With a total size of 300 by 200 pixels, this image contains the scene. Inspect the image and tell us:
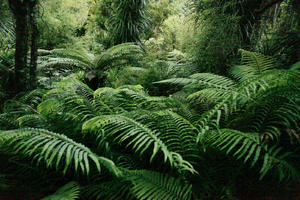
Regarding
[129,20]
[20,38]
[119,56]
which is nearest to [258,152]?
[20,38]

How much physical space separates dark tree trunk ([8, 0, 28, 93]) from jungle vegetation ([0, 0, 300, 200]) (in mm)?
11

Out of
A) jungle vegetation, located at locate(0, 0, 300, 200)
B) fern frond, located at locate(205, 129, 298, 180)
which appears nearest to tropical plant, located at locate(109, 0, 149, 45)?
jungle vegetation, located at locate(0, 0, 300, 200)

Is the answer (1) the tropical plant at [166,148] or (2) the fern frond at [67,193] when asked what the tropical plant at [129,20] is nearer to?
(1) the tropical plant at [166,148]

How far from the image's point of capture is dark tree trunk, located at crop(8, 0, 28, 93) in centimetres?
219

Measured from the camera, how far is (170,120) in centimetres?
134

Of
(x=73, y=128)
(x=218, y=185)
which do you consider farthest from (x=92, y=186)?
(x=218, y=185)

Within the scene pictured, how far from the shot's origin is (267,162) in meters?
1.05

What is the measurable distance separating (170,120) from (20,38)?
207 cm

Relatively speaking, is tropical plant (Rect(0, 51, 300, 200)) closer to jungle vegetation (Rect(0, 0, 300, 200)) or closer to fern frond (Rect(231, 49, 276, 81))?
jungle vegetation (Rect(0, 0, 300, 200))

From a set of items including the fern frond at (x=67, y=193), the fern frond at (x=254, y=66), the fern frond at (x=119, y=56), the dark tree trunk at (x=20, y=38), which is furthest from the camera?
the fern frond at (x=119, y=56)

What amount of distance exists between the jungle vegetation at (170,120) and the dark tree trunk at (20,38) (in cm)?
1

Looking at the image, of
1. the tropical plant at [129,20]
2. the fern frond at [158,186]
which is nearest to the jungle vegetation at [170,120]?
the fern frond at [158,186]

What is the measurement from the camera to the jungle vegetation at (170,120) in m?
1.08

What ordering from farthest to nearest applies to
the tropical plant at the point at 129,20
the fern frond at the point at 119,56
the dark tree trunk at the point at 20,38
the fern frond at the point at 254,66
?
the tropical plant at the point at 129,20, the fern frond at the point at 119,56, the dark tree trunk at the point at 20,38, the fern frond at the point at 254,66
